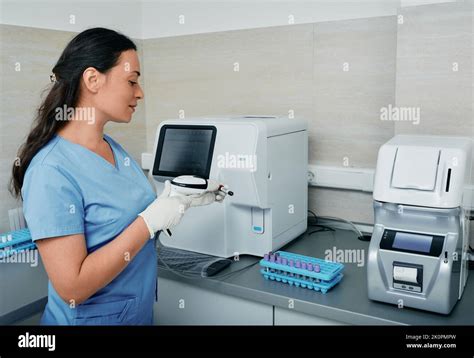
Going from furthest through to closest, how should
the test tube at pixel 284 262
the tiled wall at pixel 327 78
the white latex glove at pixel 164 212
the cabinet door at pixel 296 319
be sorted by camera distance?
the tiled wall at pixel 327 78
the test tube at pixel 284 262
the cabinet door at pixel 296 319
the white latex glove at pixel 164 212

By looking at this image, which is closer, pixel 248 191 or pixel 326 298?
pixel 326 298

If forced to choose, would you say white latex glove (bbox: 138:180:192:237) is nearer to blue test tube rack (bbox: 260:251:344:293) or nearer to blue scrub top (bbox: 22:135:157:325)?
blue scrub top (bbox: 22:135:157:325)

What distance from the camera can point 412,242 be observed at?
3.84 feet

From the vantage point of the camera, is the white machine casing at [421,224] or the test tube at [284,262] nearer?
the white machine casing at [421,224]

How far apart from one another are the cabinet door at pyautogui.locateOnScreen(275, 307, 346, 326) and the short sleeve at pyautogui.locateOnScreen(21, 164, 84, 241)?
0.64 m

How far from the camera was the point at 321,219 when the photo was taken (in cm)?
194

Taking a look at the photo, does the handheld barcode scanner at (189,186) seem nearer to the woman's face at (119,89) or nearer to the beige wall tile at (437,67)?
the woman's face at (119,89)

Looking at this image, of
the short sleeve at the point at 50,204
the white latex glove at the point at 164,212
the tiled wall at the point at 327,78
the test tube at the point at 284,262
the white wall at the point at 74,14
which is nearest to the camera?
the short sleeve at the point at 50,204

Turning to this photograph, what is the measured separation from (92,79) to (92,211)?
34cm

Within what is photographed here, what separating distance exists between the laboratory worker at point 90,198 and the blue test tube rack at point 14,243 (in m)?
0.39

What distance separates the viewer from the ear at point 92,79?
1.11 m

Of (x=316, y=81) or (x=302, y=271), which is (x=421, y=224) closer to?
(x=302, y=271)

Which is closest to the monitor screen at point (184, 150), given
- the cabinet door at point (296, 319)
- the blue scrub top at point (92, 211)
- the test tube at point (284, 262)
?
the blue scrub top at point (92, 211)

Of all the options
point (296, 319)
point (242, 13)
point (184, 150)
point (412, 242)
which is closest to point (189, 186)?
point (184, 150)
